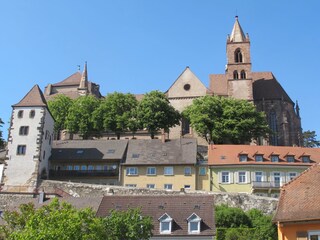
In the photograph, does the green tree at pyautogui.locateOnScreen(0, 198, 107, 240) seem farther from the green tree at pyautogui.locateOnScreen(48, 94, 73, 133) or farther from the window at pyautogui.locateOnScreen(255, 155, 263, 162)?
the green tree at pyautogui.locateOnScreen(48, 94, 73, 133)

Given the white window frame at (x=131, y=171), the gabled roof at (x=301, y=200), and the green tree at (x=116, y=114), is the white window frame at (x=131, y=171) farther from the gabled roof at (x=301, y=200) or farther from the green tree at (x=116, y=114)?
the gabled roof at (x=301, y=200)

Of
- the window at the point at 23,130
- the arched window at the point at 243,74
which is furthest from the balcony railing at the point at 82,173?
the arched window at the point at 243,74

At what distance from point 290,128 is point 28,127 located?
47.2 meters

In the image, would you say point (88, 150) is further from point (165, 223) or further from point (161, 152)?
point (165, 223)

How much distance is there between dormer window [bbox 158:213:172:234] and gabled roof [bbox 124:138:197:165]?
2041 cm

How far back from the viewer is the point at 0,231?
99.9 ft

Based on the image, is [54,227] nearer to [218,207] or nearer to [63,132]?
[218,207]

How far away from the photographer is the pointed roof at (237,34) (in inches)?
3477

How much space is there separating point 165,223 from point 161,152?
944 inches

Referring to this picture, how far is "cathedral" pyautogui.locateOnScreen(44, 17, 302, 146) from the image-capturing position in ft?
264

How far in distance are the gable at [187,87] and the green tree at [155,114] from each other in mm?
7280

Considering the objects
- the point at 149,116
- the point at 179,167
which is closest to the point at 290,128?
the point at 149,116

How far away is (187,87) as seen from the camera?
81250mm

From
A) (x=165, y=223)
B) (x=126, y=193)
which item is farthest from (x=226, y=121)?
(x=165, y=223)
